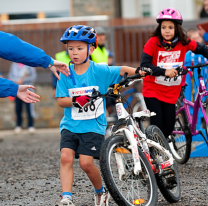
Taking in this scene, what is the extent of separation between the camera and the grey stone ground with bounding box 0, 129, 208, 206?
14.0 ft

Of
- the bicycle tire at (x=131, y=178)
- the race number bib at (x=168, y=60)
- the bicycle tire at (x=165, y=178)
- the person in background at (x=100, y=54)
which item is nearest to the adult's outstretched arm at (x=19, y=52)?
the bicycle tire at (x=131, y=178)

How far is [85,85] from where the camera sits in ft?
12.8

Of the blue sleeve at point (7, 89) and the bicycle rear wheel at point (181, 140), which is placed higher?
the blue sleeve at point (7, 89)

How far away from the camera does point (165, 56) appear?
5094 millimetres

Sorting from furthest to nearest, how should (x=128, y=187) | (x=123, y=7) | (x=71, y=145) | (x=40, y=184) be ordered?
(x=123, y=7) → (x=40, y=184) → (x=71, y=145) → (x=128, y=187)

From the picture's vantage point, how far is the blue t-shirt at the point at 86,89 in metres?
3.87

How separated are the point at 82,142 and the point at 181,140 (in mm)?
2323

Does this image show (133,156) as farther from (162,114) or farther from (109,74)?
(162,114)

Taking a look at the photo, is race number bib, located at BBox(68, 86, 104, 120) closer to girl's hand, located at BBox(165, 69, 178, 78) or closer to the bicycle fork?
the bicycle fork

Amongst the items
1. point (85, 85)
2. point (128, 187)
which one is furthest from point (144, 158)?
point (85, 85)

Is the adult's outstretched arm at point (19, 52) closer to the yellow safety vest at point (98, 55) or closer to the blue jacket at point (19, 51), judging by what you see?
the blue jacket at point (19, 51)

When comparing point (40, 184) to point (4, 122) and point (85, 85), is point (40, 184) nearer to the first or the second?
point (85, 85)

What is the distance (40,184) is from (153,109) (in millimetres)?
1506

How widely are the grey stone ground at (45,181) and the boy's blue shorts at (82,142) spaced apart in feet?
1.87
